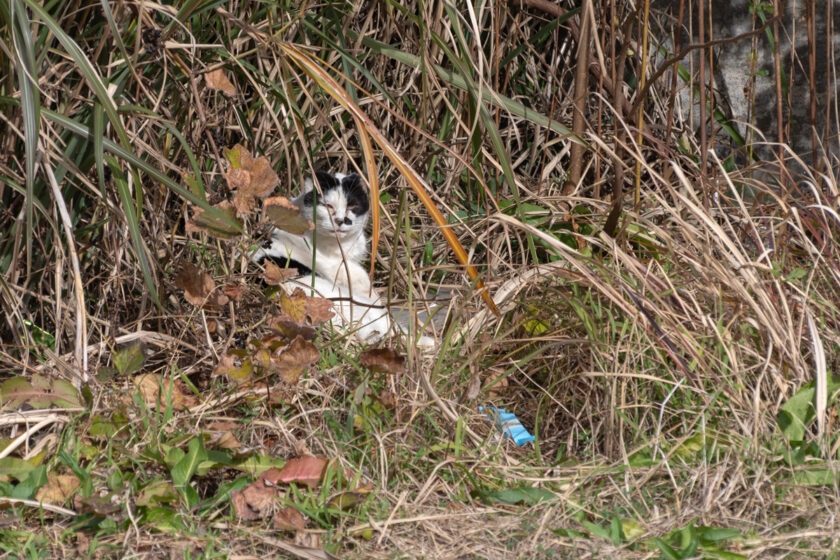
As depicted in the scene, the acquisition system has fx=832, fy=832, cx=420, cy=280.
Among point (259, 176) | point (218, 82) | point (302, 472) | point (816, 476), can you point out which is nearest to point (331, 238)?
point (218, 82)

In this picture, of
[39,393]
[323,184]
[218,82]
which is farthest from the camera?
[323,184]

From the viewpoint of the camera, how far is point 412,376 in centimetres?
153

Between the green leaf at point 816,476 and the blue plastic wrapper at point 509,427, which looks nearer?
the green leaf at point 816,476

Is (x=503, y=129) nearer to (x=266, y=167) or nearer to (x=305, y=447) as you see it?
(x=266, y=167)

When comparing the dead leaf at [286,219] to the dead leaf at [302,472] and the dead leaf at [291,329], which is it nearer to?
the dead leaf at [291,329]

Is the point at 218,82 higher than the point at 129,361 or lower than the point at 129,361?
higher

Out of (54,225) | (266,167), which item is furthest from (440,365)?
(54,225)

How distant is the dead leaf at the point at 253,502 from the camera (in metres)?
1.25

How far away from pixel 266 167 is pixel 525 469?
70 cm

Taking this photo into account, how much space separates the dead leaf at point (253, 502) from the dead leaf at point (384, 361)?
0.96 feet

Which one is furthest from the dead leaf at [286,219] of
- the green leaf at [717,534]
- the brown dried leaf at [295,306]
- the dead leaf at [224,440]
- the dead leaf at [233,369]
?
the green leaf at [717,534]

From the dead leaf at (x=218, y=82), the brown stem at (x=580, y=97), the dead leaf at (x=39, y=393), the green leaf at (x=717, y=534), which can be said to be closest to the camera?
the green leaf at (x=717, y=534)

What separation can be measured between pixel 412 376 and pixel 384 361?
0.30 feet

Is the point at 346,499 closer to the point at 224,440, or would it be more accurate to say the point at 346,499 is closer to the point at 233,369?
the point at 224,440
